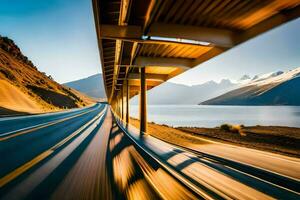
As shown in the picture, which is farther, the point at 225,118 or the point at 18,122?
the point at 225,118

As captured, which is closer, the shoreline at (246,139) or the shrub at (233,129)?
the shoreline at (246,139)

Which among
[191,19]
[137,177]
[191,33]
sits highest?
[191,19]

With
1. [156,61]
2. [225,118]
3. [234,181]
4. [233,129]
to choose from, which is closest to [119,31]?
[156,61]

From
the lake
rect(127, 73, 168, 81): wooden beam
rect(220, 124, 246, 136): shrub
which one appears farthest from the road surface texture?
the lake

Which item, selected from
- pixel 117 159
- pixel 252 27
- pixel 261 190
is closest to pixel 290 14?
pixel 252 27

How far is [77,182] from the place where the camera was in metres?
3.80

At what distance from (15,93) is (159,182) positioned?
42694 mm

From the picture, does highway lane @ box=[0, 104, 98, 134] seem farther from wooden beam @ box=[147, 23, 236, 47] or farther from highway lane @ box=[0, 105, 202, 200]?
wooden beam @ box=[147, 23, 236, 47]

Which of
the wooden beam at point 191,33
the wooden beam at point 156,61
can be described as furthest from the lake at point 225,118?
the wooden beam at point 191,33

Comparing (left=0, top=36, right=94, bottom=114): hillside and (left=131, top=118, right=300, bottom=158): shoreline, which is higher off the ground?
(left=0, top=36, right=94, bottom=114): hillside

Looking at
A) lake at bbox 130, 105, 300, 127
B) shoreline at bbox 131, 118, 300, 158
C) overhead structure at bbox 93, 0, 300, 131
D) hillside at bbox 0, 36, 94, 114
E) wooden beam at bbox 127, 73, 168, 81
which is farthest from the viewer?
lake at bbox 130, 105, 300, 127

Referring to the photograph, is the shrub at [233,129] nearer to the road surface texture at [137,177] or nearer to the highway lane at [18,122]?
the road surface texture at [137,177]

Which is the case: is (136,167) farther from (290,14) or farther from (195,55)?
(195,55)

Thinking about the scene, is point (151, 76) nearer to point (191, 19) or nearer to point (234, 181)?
point (191, 19)
